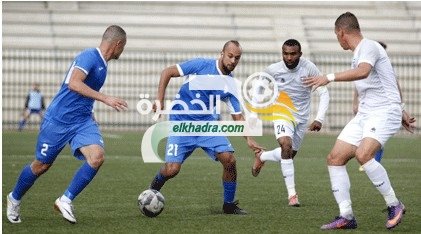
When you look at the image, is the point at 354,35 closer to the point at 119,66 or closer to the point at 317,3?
the point at 119,66

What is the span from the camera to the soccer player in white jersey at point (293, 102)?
12.4 metres

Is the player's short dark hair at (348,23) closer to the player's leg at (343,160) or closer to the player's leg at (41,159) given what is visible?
the player's leg at (343,160)

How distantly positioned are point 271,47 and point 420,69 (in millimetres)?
4654

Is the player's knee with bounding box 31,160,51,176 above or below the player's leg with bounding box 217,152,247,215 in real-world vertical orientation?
above

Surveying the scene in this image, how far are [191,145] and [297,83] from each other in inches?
90.1

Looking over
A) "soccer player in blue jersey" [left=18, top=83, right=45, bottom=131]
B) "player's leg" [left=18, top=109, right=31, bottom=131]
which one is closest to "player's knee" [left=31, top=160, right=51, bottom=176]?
"player's leg" [left=18, top=109, right=31, bottom=131]

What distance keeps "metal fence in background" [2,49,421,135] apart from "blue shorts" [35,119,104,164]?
66.7ft

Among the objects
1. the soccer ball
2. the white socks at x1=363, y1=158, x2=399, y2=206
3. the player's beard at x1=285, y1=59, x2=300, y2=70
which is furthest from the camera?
the player's beard at x1=285, y1=59, x2=300, y2=70

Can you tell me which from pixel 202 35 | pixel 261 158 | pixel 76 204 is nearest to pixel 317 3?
pixel 202 35

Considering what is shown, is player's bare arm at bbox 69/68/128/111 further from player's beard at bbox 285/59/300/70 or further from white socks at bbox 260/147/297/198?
player's beard at bbox 285/59/300/70

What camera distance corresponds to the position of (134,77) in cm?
3106

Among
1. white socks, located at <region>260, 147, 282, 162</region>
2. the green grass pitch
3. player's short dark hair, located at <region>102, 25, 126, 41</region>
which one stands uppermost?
player's short dark hair, located at <region>102, 25, 126, 41</region>

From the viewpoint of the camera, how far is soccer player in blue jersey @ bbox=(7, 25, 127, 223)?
9758 mm

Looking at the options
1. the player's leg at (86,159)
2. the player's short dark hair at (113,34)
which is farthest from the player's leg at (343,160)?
the player's short dark hair at (113,34)
